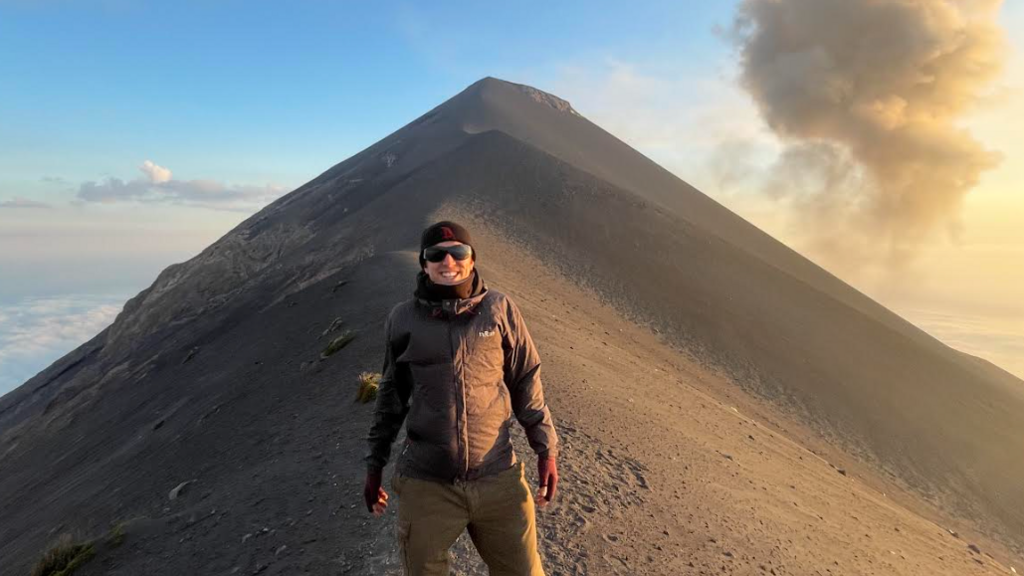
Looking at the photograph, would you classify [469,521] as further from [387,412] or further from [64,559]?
[64,559]

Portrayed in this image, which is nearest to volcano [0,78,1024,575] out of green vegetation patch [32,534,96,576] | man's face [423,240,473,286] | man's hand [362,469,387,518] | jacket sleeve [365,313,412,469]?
green vegetation patch [32,534,96,576]

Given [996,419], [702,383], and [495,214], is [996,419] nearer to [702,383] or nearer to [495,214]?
[702,383]

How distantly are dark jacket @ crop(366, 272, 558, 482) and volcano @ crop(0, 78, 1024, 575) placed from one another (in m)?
2.01

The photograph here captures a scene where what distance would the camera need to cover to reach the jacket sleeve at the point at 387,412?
133 inches

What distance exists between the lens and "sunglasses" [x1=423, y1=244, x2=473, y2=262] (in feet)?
10.5

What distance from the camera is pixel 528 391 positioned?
3479mm

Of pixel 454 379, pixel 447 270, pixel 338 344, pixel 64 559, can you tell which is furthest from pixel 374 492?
pixel 338 344

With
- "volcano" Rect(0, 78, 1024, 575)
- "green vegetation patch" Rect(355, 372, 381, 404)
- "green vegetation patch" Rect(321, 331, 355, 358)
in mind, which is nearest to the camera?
"volcano" Rect(0, 78, 1024, 575)

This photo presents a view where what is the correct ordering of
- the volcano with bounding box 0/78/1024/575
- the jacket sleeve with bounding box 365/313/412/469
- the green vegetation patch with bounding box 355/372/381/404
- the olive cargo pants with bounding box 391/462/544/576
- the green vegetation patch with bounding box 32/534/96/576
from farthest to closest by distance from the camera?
the green vegetation patch with bounding box 355/372/381/404, the green vegetation patch with bounding box 32/534/96/576, the volcano with bounding box 0/78/1024/575, the jacket sleeve with bounding box 365/313/412/469, the olive cargo pants with bounding box 391/462/544/576

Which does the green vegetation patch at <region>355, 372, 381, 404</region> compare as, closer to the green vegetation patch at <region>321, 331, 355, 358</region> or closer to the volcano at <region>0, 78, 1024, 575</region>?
the volcano at <region>0, 78, 1024, 575</region>

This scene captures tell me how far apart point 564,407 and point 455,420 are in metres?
5.55

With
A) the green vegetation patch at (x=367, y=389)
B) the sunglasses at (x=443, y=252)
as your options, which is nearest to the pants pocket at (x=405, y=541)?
the sunglasses at (x=443, y=252)

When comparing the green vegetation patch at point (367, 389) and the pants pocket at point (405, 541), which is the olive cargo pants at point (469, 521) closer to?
the pants pocket at point (405, 541)

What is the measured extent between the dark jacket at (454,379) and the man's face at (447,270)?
0.11m
